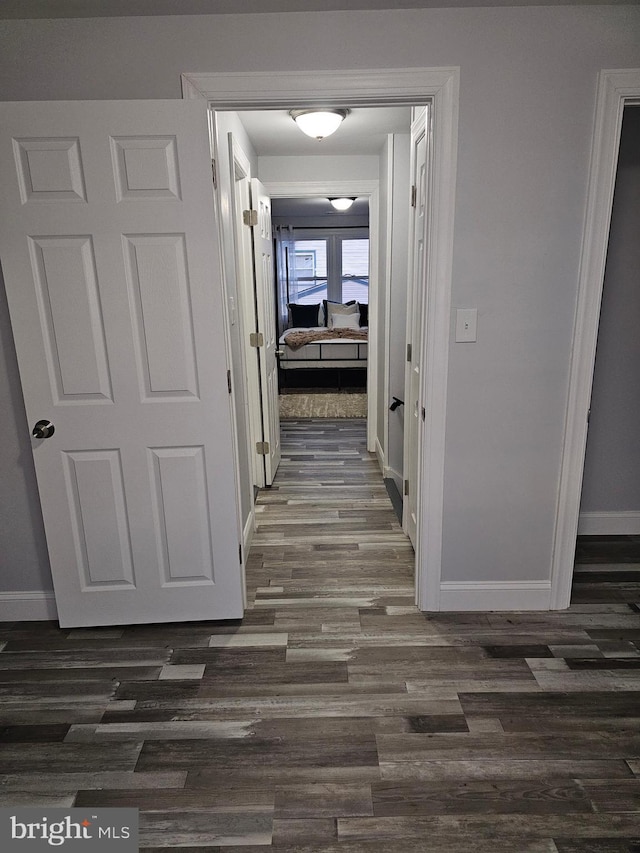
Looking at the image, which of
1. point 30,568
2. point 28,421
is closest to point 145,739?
point 30,568

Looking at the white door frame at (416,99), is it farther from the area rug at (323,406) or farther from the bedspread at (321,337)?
the bedspread at (321,337)

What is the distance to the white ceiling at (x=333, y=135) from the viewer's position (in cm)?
312

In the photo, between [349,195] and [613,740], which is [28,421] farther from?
[349,195]

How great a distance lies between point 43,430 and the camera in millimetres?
2111

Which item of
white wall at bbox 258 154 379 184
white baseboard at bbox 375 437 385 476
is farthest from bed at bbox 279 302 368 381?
white wall at bbox 258 154 379 184

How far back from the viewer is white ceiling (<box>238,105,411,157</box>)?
123 inches

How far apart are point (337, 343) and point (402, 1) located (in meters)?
5.21

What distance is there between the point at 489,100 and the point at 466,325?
2.63 feet

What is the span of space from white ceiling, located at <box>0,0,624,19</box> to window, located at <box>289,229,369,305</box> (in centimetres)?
796

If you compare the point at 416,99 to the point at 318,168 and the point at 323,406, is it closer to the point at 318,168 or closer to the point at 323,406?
the point at 318,168

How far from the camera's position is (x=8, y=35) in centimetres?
189

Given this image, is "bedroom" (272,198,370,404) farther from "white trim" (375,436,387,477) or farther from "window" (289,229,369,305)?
"white trim" (375,436,387,477)

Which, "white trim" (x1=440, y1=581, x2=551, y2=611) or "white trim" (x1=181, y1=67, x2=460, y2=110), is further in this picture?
"white trim" (x1=440, y1=581, x2=551, y2=611)

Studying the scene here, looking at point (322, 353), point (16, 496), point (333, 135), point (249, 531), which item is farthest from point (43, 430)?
point (322, 353)
